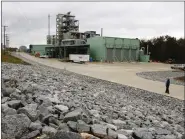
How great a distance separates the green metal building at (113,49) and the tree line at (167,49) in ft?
30.1

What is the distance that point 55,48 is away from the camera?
3268 inches

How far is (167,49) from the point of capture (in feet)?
257

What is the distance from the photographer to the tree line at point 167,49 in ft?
255

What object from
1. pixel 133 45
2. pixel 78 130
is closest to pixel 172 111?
pixel 78 130

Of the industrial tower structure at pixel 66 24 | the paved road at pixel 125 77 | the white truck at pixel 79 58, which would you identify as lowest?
the paved road at pixel 125 77

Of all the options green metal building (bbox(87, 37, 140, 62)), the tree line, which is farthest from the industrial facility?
the tree line

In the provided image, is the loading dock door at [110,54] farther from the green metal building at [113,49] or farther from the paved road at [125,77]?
the paved road at [125,77]

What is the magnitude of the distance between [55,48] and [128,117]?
2943 inches

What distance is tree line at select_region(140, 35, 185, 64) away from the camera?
77650 millimetres

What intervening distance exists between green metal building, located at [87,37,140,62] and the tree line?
30.1 feet

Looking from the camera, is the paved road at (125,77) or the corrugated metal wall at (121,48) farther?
the corrugated metal wall at (121,48)

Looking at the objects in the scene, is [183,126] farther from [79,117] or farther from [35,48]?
[35,48]

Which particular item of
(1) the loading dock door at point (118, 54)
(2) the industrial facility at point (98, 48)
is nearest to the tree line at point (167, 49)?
(2) the industrial facility at point (98, 48)

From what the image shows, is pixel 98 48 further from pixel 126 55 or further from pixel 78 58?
pixel 78 58
